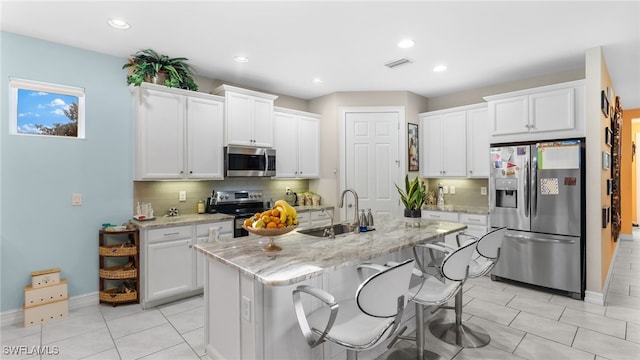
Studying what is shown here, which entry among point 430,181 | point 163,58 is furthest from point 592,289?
point 163,58

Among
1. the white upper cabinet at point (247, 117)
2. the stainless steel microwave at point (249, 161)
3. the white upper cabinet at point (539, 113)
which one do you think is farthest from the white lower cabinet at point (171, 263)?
the white upper cabinet at point (539, 113)

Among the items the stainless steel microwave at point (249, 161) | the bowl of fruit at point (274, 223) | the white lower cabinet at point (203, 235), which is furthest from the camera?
the stainless steel microwave at point (249, 161)

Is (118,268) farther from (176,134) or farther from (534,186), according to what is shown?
(534,186)

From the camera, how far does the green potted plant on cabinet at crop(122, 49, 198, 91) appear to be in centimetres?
352

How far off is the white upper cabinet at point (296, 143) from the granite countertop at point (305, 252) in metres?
2.35

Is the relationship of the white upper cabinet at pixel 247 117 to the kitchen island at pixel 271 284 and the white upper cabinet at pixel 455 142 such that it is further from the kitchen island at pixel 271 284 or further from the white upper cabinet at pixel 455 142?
the white upper cabinet at pixel 455 142

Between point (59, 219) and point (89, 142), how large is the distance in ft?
2.80

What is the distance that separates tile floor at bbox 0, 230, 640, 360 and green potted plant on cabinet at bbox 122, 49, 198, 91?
247cm

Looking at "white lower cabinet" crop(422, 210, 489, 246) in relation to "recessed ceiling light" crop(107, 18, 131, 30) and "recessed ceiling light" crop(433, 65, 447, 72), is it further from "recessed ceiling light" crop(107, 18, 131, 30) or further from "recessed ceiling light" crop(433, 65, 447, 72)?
"recessed ceiling light" crop(107, 18, 131, 30)

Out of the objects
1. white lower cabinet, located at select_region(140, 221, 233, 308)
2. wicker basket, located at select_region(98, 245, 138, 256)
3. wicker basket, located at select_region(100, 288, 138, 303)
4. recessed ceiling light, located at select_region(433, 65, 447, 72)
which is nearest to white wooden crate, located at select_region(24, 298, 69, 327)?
wicker basket, located at select_region(100, 288, 138, 303)

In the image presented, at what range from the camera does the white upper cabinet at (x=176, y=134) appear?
3.53m

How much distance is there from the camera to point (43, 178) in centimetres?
321

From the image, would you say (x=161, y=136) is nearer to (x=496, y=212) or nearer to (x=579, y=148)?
(x=496, y=212)

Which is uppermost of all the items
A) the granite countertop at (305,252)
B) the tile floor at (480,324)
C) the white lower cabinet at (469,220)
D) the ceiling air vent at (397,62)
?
the ceiling air vent at (397,62)
